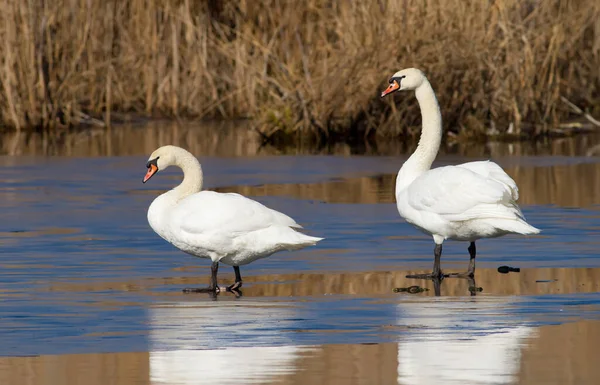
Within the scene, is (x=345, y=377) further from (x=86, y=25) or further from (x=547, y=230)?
(x=86, y=25)

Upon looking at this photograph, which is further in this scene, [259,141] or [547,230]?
[259,141]

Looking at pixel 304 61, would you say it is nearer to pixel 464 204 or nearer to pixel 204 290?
pixel 464 204

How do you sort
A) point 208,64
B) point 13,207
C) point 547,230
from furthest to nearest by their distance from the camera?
point 208,64 → point 13,207 → point 547,230

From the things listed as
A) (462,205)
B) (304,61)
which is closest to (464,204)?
(462,205)

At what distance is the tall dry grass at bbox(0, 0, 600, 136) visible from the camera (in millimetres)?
18375

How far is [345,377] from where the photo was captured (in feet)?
19.0

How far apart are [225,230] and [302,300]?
26.4 inches

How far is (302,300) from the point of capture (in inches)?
308

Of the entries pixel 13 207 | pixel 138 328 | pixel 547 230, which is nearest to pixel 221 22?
pixel 13 207

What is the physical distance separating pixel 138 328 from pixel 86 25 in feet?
49.6

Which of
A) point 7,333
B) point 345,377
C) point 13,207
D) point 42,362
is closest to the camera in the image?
point 345,377

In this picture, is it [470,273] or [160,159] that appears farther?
[160,159]

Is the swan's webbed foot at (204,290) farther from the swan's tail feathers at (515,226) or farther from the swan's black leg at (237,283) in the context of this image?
the swan's tail feathers at (515,226)

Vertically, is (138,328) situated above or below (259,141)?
above
